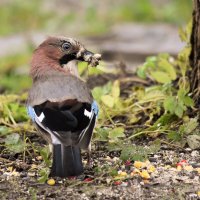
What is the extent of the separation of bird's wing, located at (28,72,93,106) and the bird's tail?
0.40m

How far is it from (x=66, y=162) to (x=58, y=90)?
0.67 meters

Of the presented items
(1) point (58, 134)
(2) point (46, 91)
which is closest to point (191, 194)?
(1) point (58, 134)

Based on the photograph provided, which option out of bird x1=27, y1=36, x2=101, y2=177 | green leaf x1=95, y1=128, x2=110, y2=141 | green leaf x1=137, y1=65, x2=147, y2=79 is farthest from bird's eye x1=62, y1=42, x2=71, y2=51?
green leaf x1=137, y1=65, x2=147, y2=79

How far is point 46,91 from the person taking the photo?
582 cm

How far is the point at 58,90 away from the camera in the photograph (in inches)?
228

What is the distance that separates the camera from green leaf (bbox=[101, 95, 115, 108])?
6812 millimetres

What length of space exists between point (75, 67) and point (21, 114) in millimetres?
951

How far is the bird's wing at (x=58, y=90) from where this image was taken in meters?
5.68

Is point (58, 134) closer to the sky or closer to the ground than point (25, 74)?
closer to the sky

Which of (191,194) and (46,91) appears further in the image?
(46,91)

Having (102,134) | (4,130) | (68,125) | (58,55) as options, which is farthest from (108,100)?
(68,125)

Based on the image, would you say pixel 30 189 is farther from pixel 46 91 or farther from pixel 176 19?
pixel 176 19

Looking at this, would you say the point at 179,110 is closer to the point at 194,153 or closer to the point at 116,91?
the point at 194,153

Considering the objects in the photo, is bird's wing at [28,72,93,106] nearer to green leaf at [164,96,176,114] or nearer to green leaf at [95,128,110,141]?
green leaf at [95,128,110,141]
